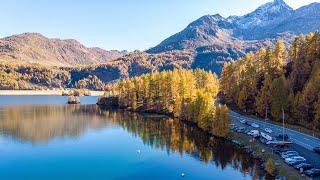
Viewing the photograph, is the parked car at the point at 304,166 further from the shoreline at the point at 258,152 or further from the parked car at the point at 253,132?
the parked car at the point at 253,132

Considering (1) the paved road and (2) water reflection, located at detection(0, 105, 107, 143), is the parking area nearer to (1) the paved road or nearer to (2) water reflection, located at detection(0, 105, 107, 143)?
(1) the paved road

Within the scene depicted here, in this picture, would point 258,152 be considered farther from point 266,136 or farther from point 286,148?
point 266,136

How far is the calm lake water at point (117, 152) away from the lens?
80062mm

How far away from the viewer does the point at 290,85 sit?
114625 millimetres

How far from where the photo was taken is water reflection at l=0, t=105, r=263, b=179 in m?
89.6

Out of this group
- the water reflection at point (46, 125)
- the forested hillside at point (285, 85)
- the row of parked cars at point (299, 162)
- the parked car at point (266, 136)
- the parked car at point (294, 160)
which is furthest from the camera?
the water reflection at point (46, 125)

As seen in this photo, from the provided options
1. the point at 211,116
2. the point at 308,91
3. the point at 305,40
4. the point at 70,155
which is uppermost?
the point at 305,40

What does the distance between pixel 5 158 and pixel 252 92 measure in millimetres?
81539

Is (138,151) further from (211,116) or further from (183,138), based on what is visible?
(211,116)

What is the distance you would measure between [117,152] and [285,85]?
2050 inches

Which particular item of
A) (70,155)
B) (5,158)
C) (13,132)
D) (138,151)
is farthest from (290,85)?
(13,132)

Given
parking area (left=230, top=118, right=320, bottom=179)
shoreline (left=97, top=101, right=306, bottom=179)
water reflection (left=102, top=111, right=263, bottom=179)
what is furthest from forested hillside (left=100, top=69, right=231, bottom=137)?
parking area (left=230, top=118, right=320, bottom=179)

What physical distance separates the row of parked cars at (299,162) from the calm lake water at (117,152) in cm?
623

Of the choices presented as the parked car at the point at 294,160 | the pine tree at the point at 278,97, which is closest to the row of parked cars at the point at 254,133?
the pine tree at the point at 278,97
